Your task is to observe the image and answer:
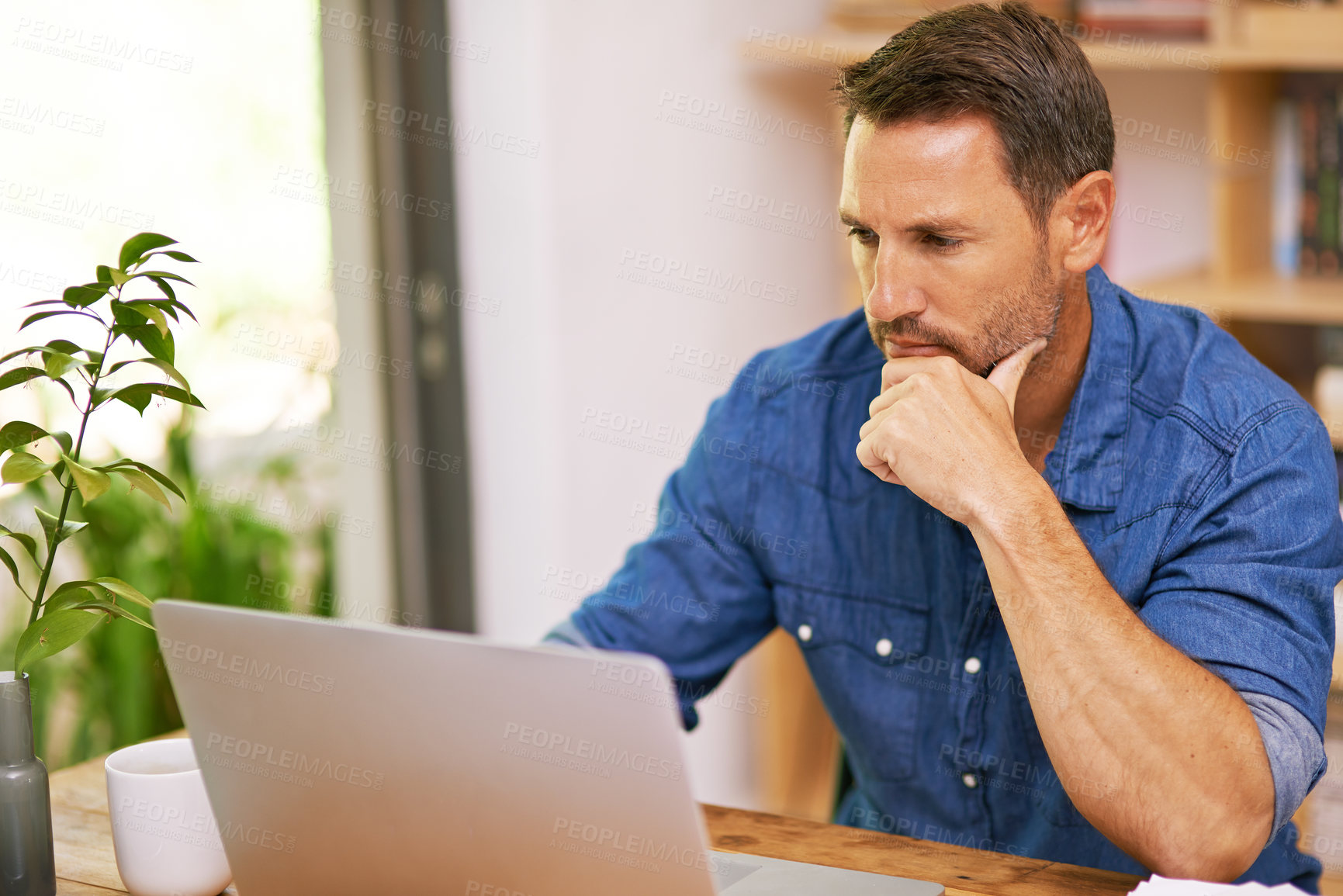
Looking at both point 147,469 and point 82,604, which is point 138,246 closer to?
point 147,469

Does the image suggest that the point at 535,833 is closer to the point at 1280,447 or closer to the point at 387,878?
the point at 387,878

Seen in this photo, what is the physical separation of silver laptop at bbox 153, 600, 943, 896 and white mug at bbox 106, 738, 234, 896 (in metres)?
0.07

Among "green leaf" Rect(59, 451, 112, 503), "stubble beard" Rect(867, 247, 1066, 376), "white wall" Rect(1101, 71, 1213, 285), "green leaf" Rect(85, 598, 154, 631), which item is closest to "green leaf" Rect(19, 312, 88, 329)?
"green leaf" Rect(59, 451, 112, 503)

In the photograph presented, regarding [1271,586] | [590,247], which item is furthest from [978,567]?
[590,247]

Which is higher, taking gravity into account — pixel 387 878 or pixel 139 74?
pixel 139 74

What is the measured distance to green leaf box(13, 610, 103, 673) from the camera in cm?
98

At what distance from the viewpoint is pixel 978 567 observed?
1.34 meters

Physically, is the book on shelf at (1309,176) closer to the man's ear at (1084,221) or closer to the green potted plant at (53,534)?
the man's ear at (1084,221)

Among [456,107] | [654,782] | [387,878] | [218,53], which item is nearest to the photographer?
[654,782]

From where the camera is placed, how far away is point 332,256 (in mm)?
2400

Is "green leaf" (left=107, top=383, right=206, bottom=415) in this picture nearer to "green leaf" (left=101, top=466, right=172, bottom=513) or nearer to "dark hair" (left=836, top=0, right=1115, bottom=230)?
"green leaf" (left=101, top=466, right=172, bottom=513)

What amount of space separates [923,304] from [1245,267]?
128cm

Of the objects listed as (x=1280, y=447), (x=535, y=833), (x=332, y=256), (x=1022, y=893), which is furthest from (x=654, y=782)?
(x=332, y=256)

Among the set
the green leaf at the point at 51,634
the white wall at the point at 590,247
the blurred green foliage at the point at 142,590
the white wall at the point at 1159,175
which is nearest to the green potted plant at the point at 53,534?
the green leaf at the point at 51,634
